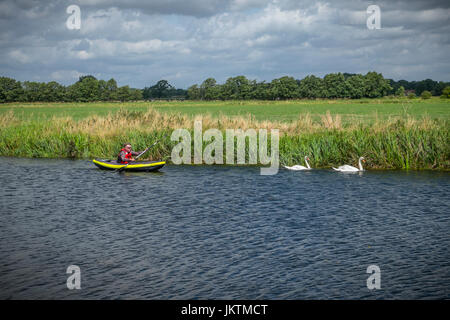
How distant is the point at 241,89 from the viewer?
16462cm

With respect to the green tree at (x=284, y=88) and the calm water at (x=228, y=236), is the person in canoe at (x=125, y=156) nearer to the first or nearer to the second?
the calm water at (x=228, y=236)

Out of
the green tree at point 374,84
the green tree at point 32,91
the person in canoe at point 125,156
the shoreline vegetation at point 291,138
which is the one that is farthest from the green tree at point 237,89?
the person in canoe at point 125,156

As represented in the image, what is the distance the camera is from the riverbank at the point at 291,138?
22.6m

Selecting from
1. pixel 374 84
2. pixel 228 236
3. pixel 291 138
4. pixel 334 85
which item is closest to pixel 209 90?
pixel 334 85

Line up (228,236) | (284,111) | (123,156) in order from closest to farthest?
(228,236) → (123,156) → (284,111)

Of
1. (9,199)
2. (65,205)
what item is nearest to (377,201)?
(65,205)

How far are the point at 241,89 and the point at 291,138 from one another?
140766mm

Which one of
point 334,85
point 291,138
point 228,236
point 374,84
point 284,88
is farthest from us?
point 284,88

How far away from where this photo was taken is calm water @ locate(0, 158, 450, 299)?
973 centimetres

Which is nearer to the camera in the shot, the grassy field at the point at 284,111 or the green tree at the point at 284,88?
the grassy field at the point at 284,111

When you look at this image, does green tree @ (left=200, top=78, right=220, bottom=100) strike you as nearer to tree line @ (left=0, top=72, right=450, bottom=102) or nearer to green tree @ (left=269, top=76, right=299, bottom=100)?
tree line @ (left=0, top=72, right=450, bottom=102)

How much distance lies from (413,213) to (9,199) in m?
13.9

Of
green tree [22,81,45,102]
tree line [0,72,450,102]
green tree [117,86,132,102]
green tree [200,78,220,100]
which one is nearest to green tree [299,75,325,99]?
tree line [0,72,450,102]

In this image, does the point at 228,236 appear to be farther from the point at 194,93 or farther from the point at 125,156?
the point at 194,93
